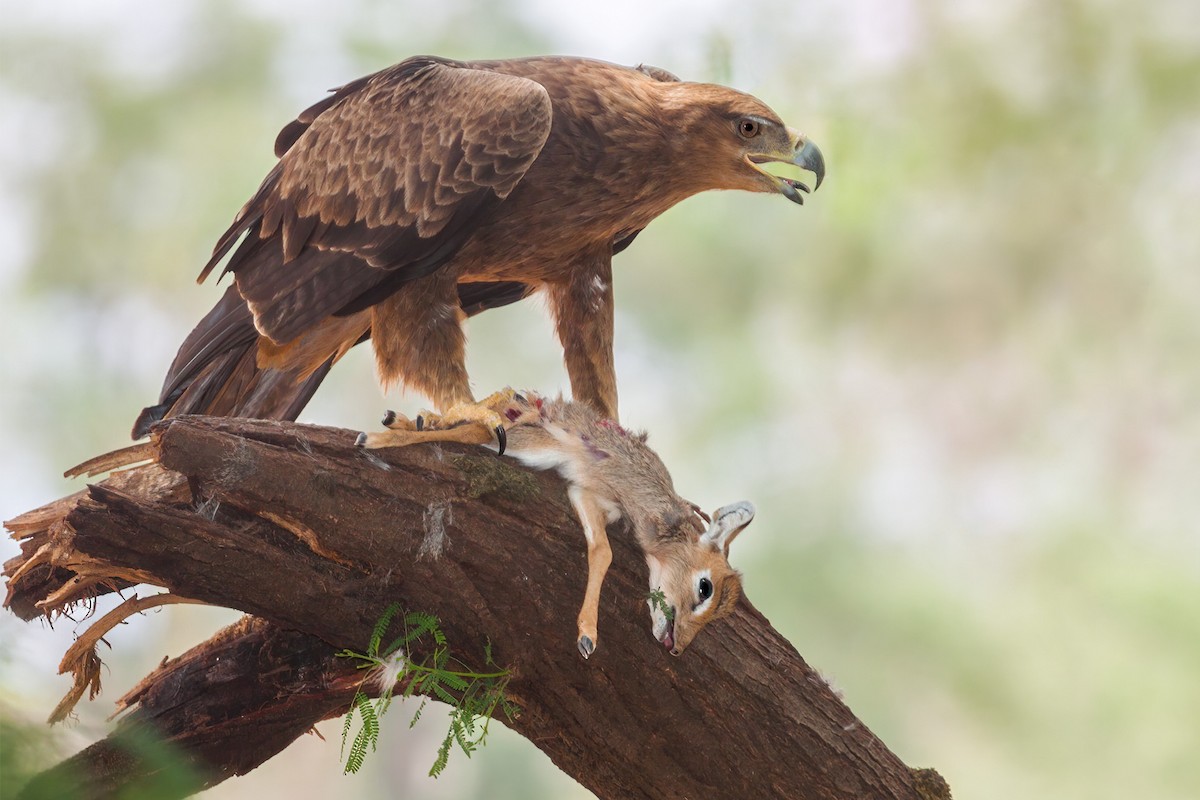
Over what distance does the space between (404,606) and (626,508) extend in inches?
22.1

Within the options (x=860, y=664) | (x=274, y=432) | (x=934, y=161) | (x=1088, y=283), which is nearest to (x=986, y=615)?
(x=860, y=664)

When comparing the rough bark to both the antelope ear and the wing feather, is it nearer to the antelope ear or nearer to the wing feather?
the antelope ear

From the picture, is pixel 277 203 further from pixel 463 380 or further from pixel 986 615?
pixel 986 615

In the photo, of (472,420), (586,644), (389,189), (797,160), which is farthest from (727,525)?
(389,189)

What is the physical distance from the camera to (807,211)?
8367mm

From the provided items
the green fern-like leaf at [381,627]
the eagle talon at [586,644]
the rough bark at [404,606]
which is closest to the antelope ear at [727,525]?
the rough bark at [404,606]

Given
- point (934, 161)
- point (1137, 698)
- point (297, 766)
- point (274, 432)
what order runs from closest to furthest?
point (274, 432) < point (1137, 698) < point (934, 161) < point (297, 766)

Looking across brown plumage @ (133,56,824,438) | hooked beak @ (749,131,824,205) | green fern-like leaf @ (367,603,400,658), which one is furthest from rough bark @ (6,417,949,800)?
hooked beak @ (749,131,824,205)

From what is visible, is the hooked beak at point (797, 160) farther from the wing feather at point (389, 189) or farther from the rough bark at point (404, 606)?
the rough bark at point (404, 606)

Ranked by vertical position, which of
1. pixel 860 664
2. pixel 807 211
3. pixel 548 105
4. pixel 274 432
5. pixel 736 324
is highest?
pixel 807 211

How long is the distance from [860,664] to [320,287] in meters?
5.67

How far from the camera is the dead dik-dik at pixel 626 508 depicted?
9.41 ft

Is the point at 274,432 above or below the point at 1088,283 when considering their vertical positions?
below

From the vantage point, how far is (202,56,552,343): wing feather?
3.27 meters
